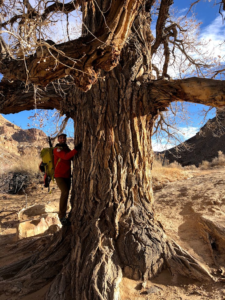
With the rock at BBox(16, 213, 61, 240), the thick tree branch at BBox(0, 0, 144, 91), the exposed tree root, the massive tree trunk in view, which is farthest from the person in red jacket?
the thick tree branch at BBox(0, 0, 144, 91)

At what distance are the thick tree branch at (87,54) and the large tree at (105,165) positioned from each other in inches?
0.5

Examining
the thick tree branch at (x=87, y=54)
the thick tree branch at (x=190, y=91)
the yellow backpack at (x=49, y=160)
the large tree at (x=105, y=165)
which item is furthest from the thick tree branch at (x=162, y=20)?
the yellow backpack at (x=49, y=160)

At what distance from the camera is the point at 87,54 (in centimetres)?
246

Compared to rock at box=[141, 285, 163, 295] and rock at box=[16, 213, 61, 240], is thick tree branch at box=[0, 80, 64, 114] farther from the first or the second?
rock at box=[141, 285, 163, 295]

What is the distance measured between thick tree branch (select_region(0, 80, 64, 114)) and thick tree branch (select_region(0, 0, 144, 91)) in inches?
69.6

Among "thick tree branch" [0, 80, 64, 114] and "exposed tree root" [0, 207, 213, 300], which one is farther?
"thick tree branch" [0, 80, 64, 114]

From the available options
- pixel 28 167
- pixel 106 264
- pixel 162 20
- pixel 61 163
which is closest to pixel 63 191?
pixel 61 163

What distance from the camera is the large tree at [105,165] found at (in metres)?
2.72

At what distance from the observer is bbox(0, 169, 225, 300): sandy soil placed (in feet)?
9.26

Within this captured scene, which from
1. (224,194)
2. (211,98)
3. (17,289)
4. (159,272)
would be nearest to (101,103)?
(211,98)

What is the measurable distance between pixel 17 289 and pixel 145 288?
1.64 meters

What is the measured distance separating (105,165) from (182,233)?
2123mm

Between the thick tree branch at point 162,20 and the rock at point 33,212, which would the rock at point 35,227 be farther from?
the thick tree branch at point 162,20

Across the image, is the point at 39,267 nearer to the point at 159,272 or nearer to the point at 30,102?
the point at 159,272
